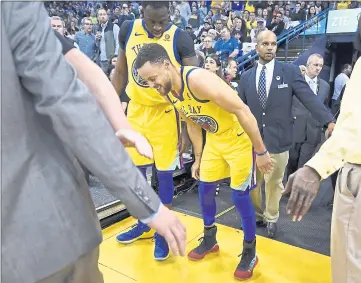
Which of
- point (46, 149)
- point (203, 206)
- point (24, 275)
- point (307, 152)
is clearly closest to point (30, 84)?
point (46, 149)

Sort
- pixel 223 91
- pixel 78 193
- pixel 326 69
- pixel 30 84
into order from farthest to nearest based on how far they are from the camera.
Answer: pixel 326 69 < pixel 223 91 < pixel 78 193 < pixel 30 84

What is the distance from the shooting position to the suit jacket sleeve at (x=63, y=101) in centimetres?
85

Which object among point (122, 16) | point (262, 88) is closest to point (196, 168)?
point (262, 88)

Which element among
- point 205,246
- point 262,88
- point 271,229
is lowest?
point 271,229

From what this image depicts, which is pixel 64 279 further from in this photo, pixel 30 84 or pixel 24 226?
pixel 30 84

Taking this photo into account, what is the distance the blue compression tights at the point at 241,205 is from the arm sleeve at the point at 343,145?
4.03 ft

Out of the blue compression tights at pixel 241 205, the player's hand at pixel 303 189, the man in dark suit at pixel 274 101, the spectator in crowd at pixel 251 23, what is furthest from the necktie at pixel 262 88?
the spectator in crowd at pixel 251 23

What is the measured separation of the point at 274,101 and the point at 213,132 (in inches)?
34.5

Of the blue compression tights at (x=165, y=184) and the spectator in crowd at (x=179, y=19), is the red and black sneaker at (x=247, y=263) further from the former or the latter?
the spectator in crowd at (x=179, y=19)

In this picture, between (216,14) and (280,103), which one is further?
(216,14)

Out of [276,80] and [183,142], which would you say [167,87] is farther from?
[276,80]

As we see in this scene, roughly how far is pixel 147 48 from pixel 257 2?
30.9ft

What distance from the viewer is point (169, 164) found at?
2996 mm

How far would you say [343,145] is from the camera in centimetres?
138
